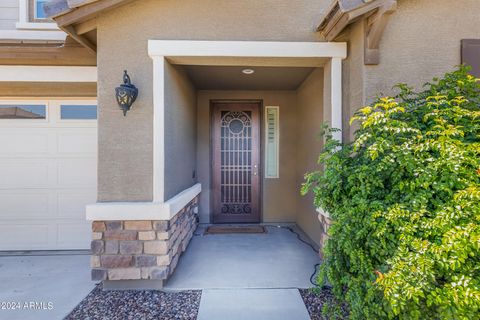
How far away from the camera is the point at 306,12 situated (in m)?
3.11

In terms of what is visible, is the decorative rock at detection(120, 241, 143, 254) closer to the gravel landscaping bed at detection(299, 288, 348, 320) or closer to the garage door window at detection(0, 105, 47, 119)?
the gravel landscaping bed at detection(299, 288, 348, 320)

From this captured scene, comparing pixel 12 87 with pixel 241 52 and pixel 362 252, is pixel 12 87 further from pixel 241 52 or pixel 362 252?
pixel 362 252

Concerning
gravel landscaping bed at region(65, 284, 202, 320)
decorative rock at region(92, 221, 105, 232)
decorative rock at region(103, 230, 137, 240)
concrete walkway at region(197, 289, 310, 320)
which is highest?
decorative rock at region(92, 221, 105, 232)

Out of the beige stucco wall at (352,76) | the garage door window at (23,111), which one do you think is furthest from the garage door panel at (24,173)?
the beige stucco wall at (352,76)

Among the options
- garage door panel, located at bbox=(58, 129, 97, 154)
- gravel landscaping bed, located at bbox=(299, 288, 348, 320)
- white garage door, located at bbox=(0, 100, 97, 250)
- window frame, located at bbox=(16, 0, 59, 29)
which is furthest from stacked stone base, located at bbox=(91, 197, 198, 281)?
window frame, located at bbox=(16, 0, 59, 29)

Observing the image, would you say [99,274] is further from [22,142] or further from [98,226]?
[22,142]

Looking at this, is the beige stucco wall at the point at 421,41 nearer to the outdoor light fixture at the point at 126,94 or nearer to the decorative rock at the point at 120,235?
the outdoor light fixture at the point at 126,94

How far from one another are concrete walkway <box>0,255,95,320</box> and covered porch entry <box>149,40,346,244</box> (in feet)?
5.17

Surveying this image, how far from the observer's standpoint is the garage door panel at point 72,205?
13.4ft

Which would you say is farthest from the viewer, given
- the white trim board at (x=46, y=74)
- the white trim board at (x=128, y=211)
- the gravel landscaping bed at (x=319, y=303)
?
the white trim board at (x=46, y=74)

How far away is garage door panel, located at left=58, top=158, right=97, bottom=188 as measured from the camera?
13.4 ft

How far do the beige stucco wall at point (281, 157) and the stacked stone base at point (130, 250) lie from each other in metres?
2.50

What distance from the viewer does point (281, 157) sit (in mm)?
5496

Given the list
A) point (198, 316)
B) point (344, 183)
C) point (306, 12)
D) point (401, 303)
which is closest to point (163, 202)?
point (198, 316)
